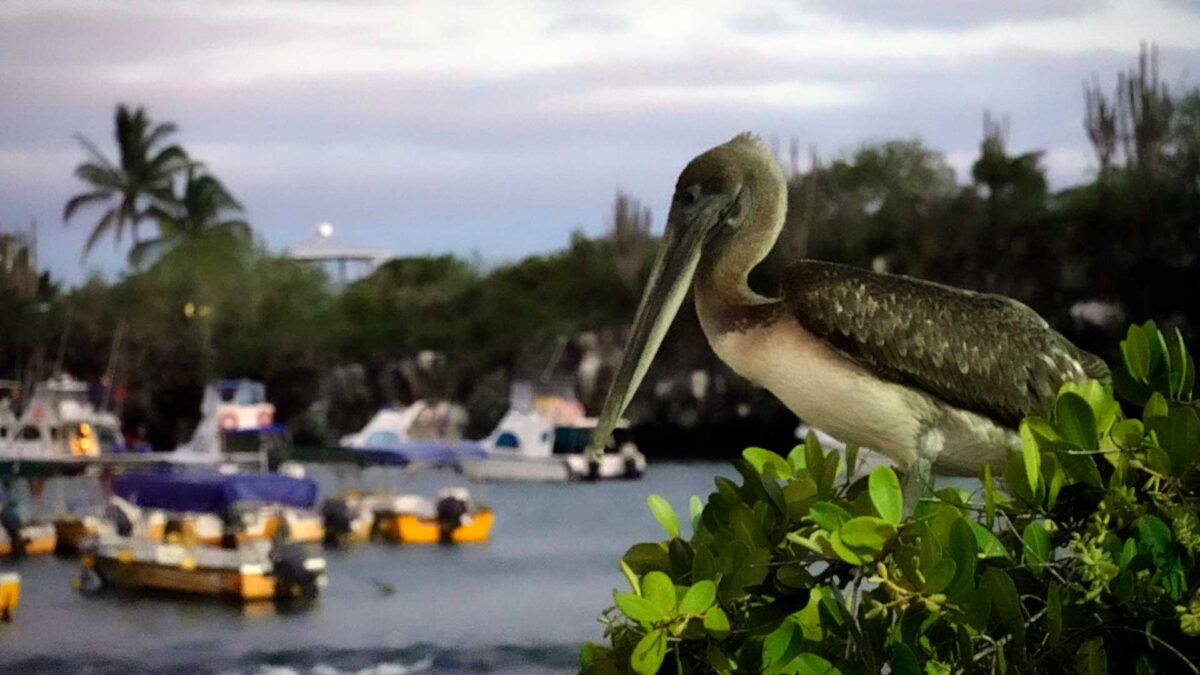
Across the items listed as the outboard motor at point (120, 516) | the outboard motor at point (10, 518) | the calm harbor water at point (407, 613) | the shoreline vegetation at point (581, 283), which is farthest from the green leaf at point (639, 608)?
the outboard motor at point (120, 516)

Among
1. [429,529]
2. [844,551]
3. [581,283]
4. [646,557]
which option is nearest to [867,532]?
[844,551]

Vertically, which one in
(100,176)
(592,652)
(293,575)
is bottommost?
(293,575)

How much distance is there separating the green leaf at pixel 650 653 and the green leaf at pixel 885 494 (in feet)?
0.52

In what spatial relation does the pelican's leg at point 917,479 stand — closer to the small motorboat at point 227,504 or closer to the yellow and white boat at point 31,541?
the small motorboat at point 227,504

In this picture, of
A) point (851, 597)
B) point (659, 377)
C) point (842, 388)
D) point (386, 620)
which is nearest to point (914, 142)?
point (659, 377)

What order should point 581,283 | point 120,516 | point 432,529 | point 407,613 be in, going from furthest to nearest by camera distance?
1. point 432,529
2. point 120,516
3. point 407,613
4. point 581,283

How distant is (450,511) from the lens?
18.2ft

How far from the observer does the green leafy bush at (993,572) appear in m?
0.93

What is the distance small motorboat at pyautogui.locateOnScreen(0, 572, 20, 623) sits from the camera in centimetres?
493

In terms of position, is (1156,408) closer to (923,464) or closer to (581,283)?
(923,464)

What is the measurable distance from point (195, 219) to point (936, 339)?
344 cm

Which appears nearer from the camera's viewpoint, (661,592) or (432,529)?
(661,592)

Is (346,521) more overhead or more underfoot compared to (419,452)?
more underfoot

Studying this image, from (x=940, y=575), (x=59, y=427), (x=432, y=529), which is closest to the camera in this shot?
(x=940, y=575)
